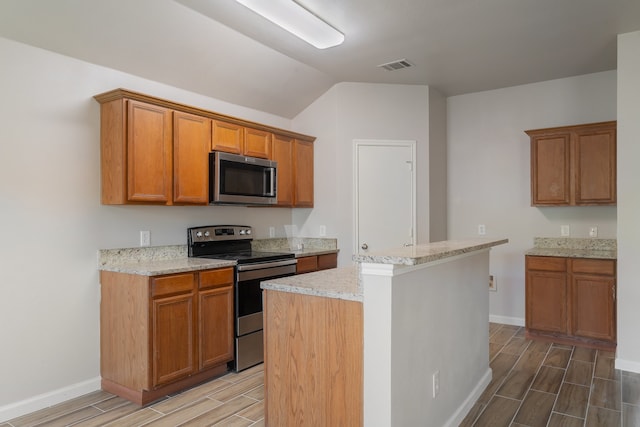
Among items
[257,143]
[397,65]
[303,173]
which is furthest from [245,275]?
[397,65]

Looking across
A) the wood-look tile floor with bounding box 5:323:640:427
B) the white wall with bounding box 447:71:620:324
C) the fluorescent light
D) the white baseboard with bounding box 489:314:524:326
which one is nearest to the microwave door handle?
the fluorescent light

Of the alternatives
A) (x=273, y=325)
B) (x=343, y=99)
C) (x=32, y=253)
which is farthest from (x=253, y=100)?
(x=273, y=325)

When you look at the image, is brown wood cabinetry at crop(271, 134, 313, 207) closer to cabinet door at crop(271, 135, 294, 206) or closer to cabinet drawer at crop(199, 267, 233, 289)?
cabinet door at crop(271, 135, 294, 206)

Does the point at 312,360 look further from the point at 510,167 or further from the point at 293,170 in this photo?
the point at 510,167

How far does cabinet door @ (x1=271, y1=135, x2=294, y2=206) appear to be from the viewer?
427 cm

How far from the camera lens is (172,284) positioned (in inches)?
113

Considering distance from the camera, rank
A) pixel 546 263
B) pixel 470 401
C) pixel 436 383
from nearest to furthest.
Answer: pixel 436 383 → pixel 470 401 → pixel 546 263

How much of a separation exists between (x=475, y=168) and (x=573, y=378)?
2560 millimetres

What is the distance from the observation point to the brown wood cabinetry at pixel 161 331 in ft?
9.08

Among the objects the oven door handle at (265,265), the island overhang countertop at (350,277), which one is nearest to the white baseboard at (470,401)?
the island overhang countertop at (350,277)

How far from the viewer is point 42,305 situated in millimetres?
2791

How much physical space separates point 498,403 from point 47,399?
3.04 m

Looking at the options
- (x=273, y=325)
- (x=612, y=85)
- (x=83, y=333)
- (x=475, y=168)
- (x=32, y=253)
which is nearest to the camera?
(x=273, y=325)

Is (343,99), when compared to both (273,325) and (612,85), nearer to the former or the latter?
(612,85)
